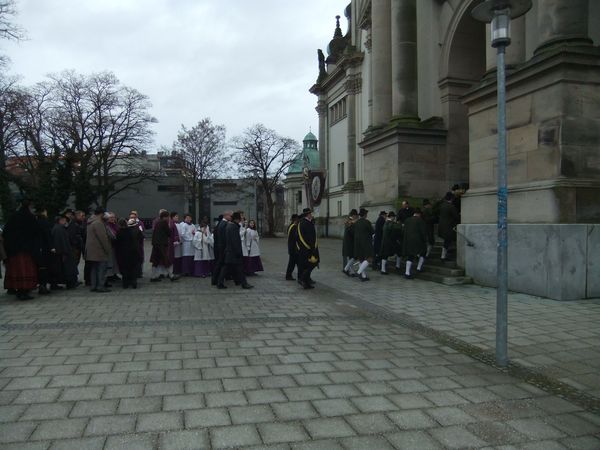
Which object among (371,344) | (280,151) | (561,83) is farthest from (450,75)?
(280,151)

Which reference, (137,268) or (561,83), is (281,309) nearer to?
(137,268)

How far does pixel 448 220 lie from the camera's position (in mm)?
12664

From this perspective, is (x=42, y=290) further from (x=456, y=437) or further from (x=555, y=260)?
(x=555, y=260)

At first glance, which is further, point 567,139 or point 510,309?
point 567,139

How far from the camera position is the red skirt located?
31.1 ft

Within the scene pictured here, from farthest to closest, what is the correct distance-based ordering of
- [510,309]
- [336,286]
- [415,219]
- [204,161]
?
[204,161] < [415,219] < [336,286] < [510,309]

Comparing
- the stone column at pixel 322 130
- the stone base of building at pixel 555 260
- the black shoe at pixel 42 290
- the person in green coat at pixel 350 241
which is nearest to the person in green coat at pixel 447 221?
the person in green coat at pixel 350 241

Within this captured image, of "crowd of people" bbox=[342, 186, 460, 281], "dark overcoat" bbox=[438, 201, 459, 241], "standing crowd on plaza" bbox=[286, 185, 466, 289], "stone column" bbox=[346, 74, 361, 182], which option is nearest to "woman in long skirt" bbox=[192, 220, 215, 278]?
"standing crowd on plaza" bbox=[286, 185, 466, 289]

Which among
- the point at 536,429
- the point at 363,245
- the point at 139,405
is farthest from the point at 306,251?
the point at 536,429

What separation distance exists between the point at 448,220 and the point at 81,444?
1087 centimetres

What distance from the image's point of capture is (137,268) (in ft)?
38.6

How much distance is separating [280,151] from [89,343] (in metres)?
45.9

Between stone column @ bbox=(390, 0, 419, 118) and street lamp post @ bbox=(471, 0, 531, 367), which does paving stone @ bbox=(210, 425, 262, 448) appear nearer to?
street lamp post @ bbox=(471, 0, 531, 367)

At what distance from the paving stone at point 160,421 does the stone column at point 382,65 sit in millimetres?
16266
